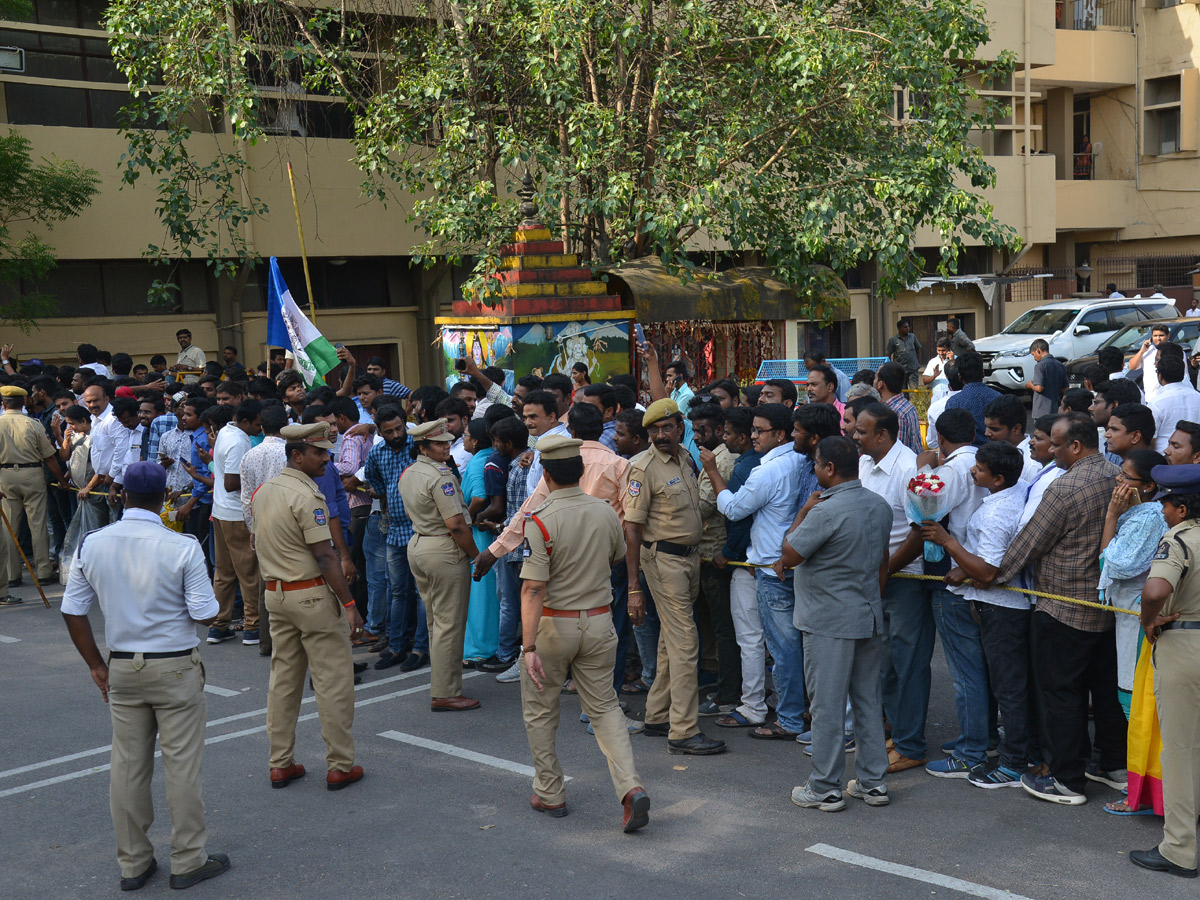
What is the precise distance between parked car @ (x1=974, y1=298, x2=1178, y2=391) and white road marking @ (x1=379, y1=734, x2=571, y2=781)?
59.4ft

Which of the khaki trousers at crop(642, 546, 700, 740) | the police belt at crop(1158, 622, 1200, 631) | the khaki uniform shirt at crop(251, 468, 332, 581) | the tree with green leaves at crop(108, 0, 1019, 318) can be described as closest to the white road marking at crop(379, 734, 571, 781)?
the khaki trousers at crop(642, 546, 700, 740)

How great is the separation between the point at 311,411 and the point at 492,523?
164 centimetres

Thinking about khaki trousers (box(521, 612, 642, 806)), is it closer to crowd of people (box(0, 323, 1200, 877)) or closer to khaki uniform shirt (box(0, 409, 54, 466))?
crowd of people (box(0, 323, 1200, 877))

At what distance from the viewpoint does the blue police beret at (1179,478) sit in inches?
186

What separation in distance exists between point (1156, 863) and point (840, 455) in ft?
7.11

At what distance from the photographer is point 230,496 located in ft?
29.3

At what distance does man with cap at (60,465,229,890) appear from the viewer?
16.5 ft

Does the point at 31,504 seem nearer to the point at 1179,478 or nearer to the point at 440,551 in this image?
the point at 440,551

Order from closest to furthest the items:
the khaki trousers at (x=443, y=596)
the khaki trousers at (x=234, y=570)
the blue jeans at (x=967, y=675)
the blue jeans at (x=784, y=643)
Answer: the blue jeans at (x=967, y=675) < the blue jeans at (x=784, y=643) < the khaki trousers at (x=443, y=596) < the khaki trousers at (x=234, y=570)

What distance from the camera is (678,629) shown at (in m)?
6.44

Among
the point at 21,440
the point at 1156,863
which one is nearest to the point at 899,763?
the point at 1156,863

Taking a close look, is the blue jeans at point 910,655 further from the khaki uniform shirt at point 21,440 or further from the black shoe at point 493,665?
the khaki uniform shirt at point 21,440

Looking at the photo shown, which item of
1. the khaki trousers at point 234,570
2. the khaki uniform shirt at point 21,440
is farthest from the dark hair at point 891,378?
the khaki uniform shirt at point 21,440

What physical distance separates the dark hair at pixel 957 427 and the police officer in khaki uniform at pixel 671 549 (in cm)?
140
